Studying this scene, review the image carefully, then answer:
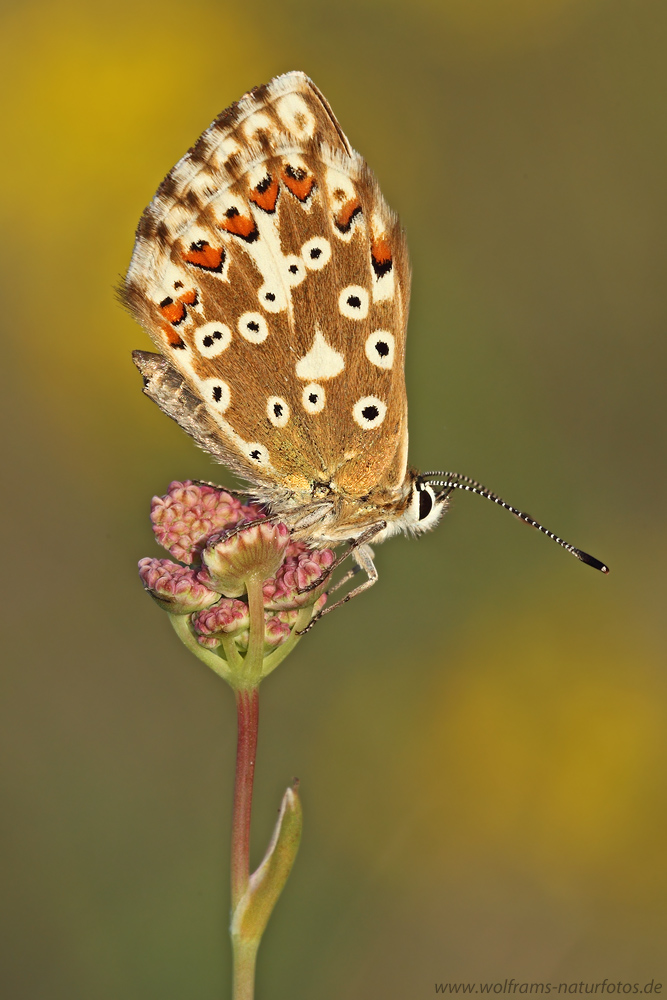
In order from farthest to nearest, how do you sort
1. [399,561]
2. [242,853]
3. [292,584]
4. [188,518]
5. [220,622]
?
[399,561] < [188,518] < [292,584] < [220,622] < [242,853]

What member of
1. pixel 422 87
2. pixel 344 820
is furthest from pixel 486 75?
pixel 344 820

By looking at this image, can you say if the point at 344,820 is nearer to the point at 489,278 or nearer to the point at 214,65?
the point at 489,278

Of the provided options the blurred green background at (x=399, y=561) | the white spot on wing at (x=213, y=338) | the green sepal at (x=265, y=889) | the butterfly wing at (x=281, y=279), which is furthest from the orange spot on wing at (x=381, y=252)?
the blurred green background at (x=399, y=561)

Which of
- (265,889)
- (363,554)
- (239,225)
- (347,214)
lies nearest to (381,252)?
(347,214)

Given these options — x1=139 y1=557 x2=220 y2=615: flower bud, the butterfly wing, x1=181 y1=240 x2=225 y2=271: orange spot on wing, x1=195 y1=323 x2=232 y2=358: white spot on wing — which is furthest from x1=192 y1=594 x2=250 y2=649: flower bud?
x1=181 y1=240 x2=225 y2=271: orange spot on wing

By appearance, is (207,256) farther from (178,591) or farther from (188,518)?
(178,591)
